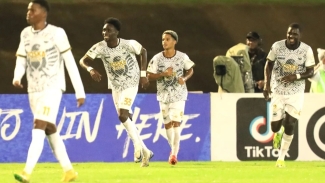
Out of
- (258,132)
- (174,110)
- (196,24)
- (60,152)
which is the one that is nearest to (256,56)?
(258,132)

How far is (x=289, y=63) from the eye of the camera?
14.6 meters

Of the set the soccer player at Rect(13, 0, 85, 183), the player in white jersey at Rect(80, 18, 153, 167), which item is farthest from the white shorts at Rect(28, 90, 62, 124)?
the player in white jersey at Rect(80, 18, 153, 167)

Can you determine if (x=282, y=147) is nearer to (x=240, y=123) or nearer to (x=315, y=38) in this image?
(x=240, y=123)

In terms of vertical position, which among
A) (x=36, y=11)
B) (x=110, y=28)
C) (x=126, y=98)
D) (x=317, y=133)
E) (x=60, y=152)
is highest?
(x=36, y=11)

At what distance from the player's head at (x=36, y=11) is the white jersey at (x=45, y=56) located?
14 cm

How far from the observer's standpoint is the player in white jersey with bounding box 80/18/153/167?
1451 centimetres

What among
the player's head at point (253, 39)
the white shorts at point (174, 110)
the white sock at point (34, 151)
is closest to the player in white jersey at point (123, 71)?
the white shorts at point (174, 110)

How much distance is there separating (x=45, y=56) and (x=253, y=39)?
7939 mm

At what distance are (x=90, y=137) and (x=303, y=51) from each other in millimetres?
4238

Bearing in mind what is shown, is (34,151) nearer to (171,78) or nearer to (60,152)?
(60,152)

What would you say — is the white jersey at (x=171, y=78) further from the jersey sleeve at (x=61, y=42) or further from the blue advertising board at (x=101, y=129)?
the jersey sleeve at (x=61, y=42)

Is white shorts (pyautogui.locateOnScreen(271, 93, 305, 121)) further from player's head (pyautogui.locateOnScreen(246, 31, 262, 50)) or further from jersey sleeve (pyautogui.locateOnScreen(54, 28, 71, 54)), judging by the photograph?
jersey sleeve (pyautogui.locateOnScreen(54, 28, 71, 54))

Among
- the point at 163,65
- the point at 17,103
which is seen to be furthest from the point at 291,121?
the point at 17,103

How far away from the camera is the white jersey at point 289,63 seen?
1456 centimetres
